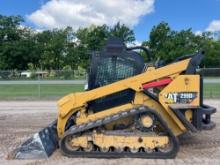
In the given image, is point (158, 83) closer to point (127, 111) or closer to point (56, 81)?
point (127, 111)

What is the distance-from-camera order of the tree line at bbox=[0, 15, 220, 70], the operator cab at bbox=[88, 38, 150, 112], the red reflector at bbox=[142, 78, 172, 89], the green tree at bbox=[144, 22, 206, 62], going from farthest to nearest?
the tree line at bbox=[0, 15, 220, 70] → the green tree at bbox=[144, 22, 206, 62] → the operator cab at bbox=[88, 38, 150, 112] → the red reflector at bbox=[142, 78, 172, 89]

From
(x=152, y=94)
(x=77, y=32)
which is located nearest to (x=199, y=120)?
(x=152, y=94)

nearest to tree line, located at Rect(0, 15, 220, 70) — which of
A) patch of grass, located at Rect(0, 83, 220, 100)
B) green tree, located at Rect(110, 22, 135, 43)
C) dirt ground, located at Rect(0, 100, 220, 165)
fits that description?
green tree, located at Rect(110, 22, 135, 43)

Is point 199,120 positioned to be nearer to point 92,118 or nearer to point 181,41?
point 92,118

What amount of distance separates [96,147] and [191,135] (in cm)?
296

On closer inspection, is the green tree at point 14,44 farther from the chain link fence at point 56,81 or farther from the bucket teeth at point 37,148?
the bucket teeth at point 37,148

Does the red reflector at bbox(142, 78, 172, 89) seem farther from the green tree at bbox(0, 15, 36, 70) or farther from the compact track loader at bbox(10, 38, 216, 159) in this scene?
the green tree at bbox(0, 15, 36, 70)

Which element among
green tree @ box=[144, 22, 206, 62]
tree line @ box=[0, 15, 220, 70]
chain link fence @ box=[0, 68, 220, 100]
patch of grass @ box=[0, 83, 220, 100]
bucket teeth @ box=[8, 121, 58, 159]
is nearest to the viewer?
bucket teeth @ box=[8, 121, 58, 159]

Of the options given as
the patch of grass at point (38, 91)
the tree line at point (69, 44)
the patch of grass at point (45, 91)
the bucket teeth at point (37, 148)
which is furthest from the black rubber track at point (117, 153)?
the tree line at point (69, 44)

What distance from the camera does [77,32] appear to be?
88750 millimetres

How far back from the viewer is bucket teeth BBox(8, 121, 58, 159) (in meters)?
8.12

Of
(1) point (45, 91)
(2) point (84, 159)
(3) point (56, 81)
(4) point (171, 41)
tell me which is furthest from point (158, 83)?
(4) point (171, 41)

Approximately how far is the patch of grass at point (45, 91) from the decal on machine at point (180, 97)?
583 inches

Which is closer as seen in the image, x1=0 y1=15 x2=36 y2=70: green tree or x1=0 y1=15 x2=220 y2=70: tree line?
x1=0 y1=15 x2=220 y2=70: tree line
